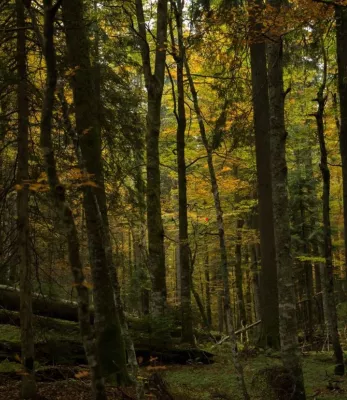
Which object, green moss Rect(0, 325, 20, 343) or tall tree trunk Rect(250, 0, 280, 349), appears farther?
tall tree trunk Rect(250, 0, 280, 349)

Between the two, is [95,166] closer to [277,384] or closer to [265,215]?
[277,384]

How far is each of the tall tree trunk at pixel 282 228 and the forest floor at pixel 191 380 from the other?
0.60 metres

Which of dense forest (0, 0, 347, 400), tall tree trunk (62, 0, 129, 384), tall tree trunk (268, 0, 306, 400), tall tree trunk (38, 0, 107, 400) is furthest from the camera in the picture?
tall tree trunk (62, 0, 129, 384)

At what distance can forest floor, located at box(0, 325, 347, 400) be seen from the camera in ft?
22.1

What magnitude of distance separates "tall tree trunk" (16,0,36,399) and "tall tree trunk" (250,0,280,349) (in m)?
6.92

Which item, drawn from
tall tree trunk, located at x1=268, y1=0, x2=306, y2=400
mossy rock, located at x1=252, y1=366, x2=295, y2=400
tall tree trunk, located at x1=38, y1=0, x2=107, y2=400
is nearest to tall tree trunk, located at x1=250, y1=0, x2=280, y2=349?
tall tree trunk, located at x1=268, y1=0, x2=306, y2=400

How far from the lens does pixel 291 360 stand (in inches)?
258

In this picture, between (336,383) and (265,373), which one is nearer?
(265,373)

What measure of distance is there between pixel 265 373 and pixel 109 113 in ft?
20.8

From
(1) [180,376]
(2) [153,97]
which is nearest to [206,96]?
(2) [153,97]

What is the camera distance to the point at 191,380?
9086 mm

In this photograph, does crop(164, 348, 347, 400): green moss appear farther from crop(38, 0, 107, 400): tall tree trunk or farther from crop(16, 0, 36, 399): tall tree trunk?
crop(38, 0, 107, 400): tall tree trunk

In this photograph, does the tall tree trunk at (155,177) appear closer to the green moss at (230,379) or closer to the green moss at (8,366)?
the green moss at (230,379)

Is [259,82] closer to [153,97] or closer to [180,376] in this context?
[153,97]
